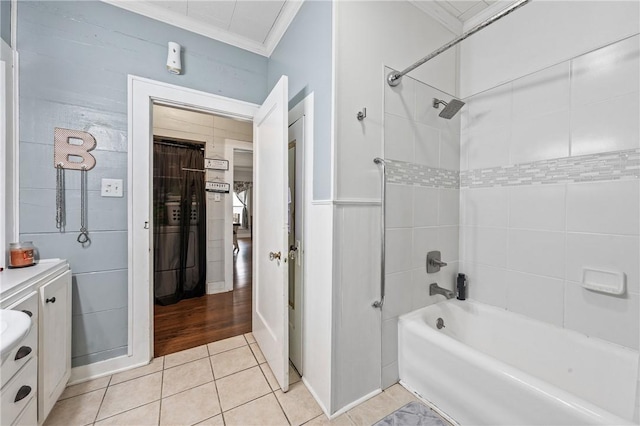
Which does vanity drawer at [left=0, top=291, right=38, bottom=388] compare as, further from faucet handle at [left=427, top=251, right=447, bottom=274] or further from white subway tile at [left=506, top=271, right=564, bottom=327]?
white subway tile at [left=506, top=271, right=564, bottom=327]

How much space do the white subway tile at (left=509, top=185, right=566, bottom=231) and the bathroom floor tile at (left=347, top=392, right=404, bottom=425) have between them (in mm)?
1380

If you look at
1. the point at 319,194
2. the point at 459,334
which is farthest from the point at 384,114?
the point at 459,334

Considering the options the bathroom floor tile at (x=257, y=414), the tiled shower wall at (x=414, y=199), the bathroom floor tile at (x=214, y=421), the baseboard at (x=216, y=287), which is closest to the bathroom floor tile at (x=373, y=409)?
the tiled shower wall at (x=414, y=199)

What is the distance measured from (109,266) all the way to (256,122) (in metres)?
1.50

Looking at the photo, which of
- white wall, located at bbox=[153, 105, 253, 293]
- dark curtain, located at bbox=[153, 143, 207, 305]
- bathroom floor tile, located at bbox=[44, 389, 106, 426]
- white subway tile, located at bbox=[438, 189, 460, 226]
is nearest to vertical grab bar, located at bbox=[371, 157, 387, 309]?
white subway tile, located at bbox=[438, 189, 460, 226]

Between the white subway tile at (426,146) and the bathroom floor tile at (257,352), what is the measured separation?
1835 millimetres

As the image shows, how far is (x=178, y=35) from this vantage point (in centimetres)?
186

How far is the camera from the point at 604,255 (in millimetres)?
1300

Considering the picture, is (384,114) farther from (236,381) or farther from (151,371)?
(151,371)

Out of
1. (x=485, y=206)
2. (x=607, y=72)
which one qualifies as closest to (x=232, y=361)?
(x=485, y=206)

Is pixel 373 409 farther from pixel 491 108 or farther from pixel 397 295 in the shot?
pixel 491 108

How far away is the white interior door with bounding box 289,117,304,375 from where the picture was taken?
1.68 m

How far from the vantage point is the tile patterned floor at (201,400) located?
134 centimetres

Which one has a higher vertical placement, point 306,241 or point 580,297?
point 306,241
